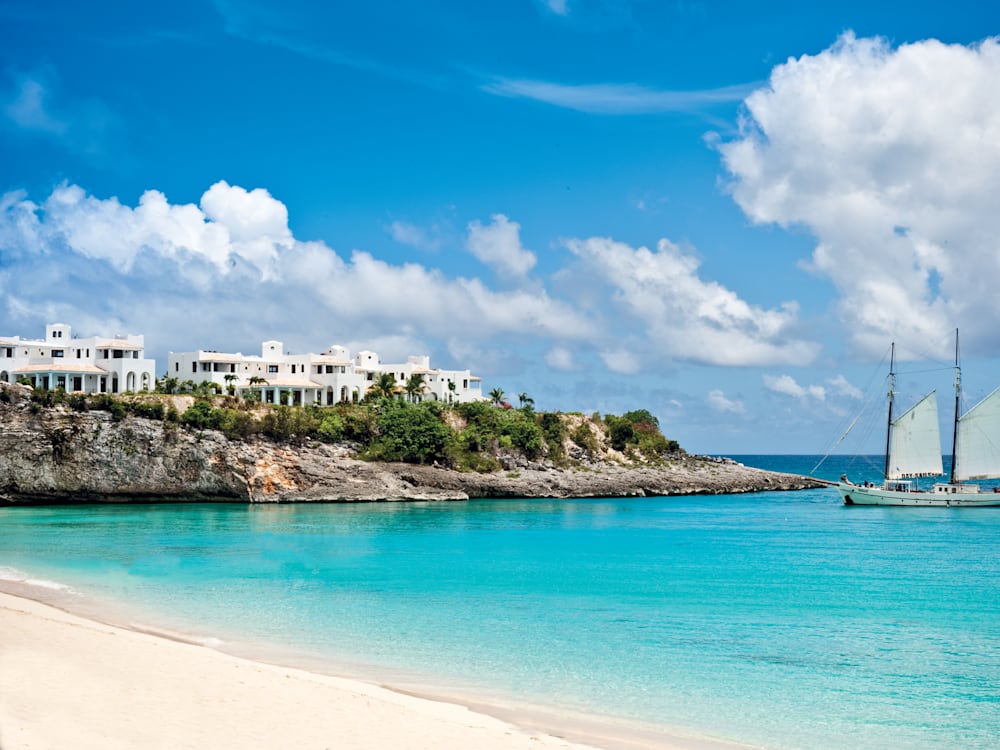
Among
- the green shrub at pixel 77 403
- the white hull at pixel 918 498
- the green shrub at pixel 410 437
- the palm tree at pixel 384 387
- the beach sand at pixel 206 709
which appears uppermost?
the palm tree at pixel 384 387

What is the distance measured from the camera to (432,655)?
758 inches

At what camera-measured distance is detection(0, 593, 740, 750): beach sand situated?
1227cm

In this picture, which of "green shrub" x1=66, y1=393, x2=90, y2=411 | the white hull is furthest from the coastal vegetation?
the white hull

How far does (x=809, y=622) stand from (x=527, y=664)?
933 centimetres

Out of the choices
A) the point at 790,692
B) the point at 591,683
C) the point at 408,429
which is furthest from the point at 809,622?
the point at 408,429

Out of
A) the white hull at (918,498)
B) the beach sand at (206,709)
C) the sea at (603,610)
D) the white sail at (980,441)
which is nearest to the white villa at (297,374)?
the sea at (603,610)

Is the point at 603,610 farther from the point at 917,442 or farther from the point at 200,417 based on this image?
the point at 917,442

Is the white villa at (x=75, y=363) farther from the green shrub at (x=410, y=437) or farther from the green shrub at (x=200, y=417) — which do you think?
the green shrub at (x=410, y=437)

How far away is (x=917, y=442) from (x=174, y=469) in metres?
57.5

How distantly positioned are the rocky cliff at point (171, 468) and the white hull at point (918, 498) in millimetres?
28377

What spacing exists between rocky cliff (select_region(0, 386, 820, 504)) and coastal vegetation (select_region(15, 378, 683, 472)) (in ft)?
3.00

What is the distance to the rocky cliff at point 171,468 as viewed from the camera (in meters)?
62.1

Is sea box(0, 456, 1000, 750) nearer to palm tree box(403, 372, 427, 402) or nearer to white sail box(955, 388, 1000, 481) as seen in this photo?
white sail box(955, 388, 1000, 481)

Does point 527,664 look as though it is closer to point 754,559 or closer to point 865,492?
point 754,559
